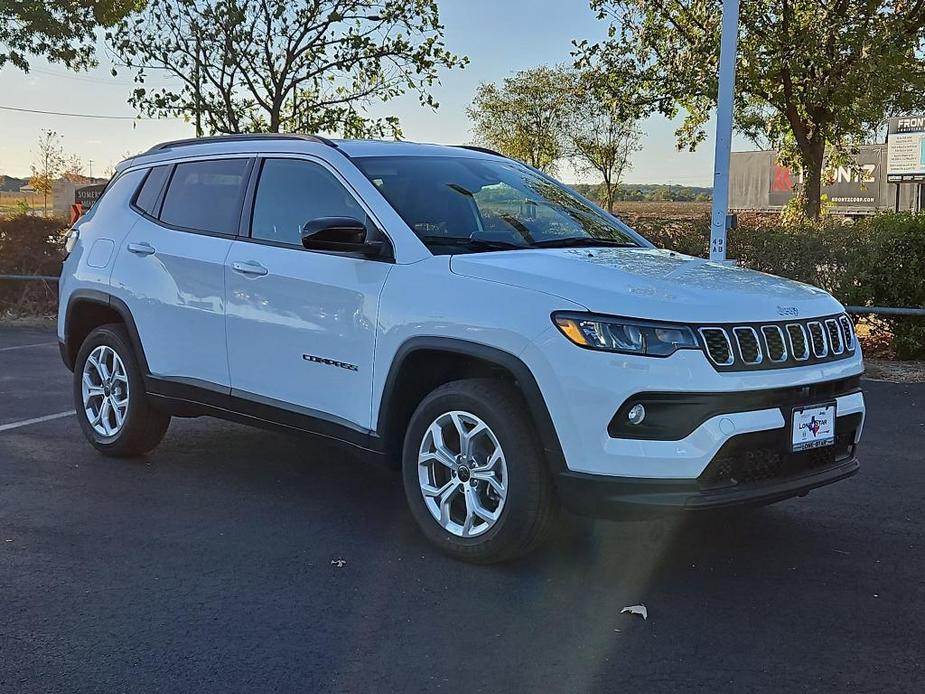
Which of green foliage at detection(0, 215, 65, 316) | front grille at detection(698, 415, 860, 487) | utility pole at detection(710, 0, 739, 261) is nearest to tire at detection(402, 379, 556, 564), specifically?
front grille at detection(698, 415, 860, 487)

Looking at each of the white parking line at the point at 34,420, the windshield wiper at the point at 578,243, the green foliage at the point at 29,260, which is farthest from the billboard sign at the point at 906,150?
the windshield wiper at the point at 578,243

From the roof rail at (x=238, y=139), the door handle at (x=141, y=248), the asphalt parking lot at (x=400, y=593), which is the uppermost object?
the roof rail at (x=238, y=139)

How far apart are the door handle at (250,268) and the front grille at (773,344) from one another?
7.44ft

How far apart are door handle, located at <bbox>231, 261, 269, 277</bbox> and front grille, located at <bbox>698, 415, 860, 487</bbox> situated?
2.40m

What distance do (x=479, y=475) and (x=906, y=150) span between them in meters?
37.0

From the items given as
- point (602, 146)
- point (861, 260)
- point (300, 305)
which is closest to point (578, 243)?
point (300, 305)

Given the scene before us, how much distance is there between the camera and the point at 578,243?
16.9 feet

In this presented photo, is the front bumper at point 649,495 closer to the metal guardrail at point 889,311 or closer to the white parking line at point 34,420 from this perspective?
the white parking line at point 34,420

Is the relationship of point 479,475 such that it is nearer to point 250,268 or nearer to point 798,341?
point 798,341

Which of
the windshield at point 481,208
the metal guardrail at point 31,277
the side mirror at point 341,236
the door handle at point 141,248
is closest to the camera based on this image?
the side mirror at point 341,236

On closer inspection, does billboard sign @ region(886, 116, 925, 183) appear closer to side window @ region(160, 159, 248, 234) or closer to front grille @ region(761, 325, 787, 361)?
side window @ region(160, 159, 248, 234)

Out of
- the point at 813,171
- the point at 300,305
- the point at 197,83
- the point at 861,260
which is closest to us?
the point at 300,305

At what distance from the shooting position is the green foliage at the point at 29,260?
14.2m

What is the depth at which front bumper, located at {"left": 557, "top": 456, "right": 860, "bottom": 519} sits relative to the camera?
395 centimetres
